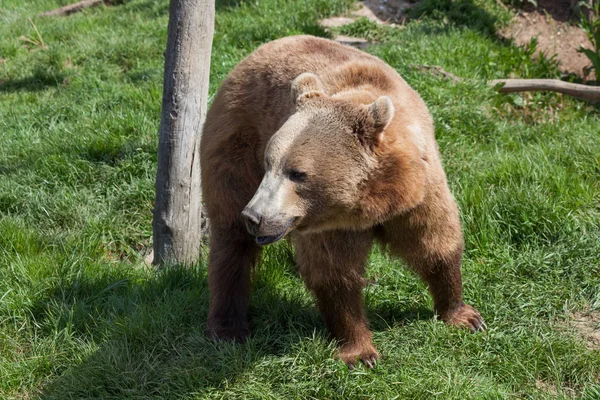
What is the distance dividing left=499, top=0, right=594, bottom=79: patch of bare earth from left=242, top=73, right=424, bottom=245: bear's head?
17.8 ft

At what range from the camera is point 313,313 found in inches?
155

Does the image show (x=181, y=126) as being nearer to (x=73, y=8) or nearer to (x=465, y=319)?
(x=465, y=319)

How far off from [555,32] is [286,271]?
5734 millimetres

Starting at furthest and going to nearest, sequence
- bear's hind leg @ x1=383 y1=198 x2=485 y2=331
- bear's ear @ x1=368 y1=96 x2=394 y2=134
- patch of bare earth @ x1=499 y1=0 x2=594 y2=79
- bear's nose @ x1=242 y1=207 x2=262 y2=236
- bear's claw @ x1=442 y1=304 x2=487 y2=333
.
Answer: patch of bare earth @ x1=499 y1=0 x2=594 y2=79
bear's claw @ x1=442 y1=304 x2=487 y2=333
bear's hind leg @ x1=383 y1=198 x2=485 y2=331
bear's ear @ x1=368 y1=96 x2=394 y2=134
bear's nose @ x1=242 y1=207 x2=262 y2=236

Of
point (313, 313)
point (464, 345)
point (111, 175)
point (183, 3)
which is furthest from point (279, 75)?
point (111, 175)

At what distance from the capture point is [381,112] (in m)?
3.01

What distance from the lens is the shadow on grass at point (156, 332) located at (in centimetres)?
351

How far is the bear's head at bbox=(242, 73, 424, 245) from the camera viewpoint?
3.00 meters

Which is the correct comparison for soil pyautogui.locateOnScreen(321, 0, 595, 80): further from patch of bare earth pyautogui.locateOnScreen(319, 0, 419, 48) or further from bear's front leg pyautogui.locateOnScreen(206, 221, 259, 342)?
bear's front leg pyautogui.locateOnScreen(206, 221, 259, 342)

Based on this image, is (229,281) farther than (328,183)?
Yes

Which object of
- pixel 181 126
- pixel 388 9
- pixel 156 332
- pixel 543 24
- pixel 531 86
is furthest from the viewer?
pixel 388 9

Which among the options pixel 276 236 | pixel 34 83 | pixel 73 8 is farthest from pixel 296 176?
pixel 73 8

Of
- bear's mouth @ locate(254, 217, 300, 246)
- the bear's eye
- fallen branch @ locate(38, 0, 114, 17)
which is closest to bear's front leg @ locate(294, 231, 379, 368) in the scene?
bear's mouth @ locate(254, 217, 300, 246)

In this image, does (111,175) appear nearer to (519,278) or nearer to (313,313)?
(313,313)
